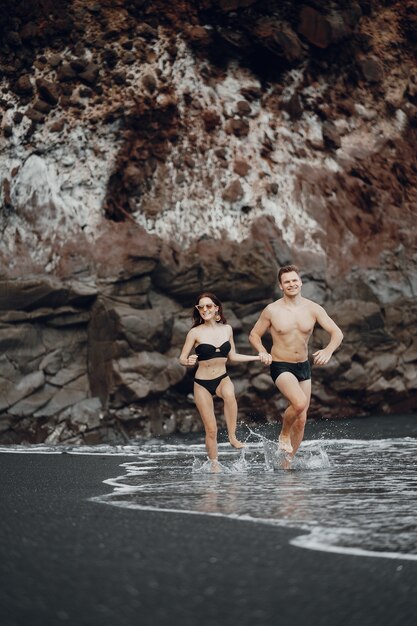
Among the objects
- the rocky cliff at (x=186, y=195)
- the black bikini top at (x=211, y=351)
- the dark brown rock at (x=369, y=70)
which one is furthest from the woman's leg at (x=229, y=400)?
the dark brown rock at (x=369, y=70)

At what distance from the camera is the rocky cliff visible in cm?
1505

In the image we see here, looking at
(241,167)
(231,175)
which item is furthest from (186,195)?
(241,167)

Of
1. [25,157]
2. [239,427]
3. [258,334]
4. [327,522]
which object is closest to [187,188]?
[25,157]

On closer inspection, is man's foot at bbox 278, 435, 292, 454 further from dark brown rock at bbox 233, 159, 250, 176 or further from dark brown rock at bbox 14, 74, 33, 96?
dark brown rock at bbox 14, 74, 33, 96

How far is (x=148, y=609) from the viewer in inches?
136

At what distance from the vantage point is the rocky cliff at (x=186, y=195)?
49.4ft

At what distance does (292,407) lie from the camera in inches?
362

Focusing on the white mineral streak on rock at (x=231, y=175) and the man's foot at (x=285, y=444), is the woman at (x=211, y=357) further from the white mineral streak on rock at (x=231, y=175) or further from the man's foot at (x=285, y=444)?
the white mineral streak on rock at (x=231, y=175)

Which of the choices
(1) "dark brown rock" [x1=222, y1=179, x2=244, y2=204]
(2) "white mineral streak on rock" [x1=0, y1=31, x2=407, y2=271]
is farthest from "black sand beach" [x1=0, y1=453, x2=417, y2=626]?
(1) "dark brown rock" [x1=222, y1=179, x2=244, y2=204]

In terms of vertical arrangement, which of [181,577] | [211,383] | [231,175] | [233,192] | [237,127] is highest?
→ [237,127]

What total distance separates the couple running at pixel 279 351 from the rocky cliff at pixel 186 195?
5373 mm

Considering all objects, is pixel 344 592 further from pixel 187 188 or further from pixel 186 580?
pixel 187 188

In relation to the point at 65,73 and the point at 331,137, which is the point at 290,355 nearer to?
the point at 65,73

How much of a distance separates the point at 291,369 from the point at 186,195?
789 cm
